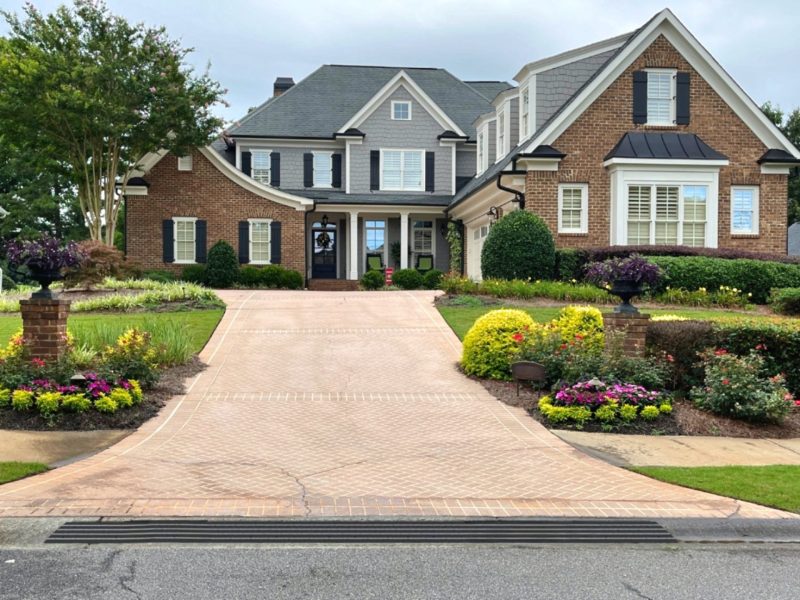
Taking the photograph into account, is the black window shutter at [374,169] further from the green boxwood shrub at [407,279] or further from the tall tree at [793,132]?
the tall tree at [793,132]

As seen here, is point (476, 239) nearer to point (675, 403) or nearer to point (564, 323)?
point (564, 323)

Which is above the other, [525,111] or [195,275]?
[525,111]

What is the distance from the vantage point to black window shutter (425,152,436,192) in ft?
99.0

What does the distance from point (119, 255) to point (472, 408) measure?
50.7 feet

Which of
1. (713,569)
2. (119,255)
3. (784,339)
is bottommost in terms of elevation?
(713,569)

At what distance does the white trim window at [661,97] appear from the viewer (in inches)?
861

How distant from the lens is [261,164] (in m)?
30.0

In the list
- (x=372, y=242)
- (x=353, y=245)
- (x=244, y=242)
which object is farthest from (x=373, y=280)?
(x=244, y=242)

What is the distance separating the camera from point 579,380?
31.4ft

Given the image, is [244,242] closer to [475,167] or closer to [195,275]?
[195,275]

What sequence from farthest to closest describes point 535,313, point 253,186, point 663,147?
point 253,186, point 663,147, point 535,313

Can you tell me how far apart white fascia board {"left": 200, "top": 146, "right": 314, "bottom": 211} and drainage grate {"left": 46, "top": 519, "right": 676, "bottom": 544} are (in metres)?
22.7

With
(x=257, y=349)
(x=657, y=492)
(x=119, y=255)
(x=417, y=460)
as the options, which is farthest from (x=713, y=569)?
(x=119, y=255)

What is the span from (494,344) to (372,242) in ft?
64.3
